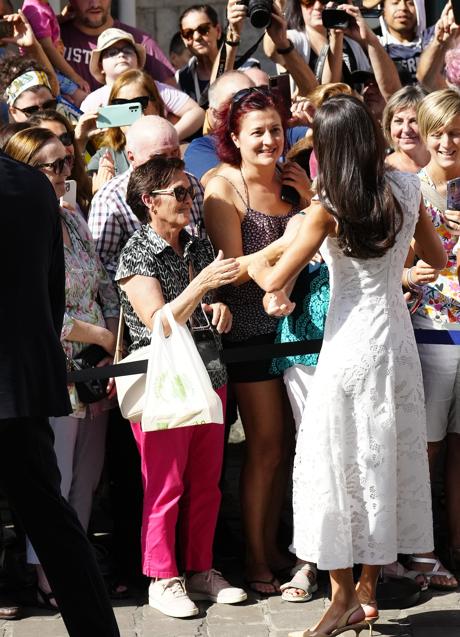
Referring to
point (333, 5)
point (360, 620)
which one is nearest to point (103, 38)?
point (333, 5)

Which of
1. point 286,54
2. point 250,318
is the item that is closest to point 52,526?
point 250,318

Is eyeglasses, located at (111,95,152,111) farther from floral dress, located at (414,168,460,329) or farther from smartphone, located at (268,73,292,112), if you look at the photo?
floral dress, located at (414,168,460,329)

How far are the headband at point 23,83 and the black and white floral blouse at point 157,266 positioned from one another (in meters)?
1.63

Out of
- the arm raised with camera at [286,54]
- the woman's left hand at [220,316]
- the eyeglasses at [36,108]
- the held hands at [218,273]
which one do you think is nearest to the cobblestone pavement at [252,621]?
the woman's left hand at [220,316]

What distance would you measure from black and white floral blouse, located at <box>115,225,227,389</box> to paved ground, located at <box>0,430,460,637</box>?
38.7 inches

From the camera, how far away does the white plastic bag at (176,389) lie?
179 inches

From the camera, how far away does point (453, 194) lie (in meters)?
5.01

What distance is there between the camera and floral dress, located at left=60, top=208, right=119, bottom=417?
5039 millimetres

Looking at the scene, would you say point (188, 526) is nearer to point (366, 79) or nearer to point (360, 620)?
point (360, 620)

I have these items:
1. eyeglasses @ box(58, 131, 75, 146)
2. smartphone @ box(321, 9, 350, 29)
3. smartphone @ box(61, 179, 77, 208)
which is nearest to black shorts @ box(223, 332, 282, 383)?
smartphone @ box(61, 179, 77, 208)

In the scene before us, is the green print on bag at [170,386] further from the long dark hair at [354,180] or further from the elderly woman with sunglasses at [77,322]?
the long dark hair at [354,180]

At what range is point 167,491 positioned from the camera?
16.2 feet

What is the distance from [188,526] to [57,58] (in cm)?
344

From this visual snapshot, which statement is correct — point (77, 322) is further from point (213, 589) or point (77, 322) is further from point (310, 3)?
point (310, 3)
